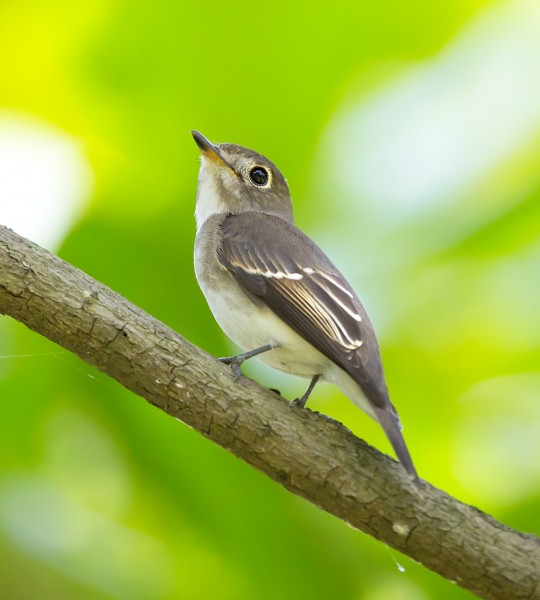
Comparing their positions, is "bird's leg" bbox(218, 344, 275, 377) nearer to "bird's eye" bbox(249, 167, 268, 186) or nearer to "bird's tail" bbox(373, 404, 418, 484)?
"bird's tail" bbox(373, 404, 418, 484)

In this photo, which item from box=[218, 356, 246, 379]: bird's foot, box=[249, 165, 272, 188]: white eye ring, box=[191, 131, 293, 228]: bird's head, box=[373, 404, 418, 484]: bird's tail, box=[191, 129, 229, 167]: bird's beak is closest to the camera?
box=[373, 404, 418, 484]: bird's tail

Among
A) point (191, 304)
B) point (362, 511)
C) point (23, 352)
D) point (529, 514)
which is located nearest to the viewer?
point (362, 511)

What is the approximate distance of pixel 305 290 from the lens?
332 cm

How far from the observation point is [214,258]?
3561mm

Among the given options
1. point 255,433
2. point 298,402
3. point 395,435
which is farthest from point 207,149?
point 395,435

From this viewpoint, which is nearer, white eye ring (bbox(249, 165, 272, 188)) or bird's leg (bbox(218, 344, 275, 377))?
bird's leg (bbox(218, 344, 275, 377))

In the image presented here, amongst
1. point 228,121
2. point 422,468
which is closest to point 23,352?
point 228,121

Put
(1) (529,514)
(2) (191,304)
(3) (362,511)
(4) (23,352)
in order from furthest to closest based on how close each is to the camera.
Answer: (2) (191,304) < (4) (23,352) < (1) (529,514) < (3) (362,511)

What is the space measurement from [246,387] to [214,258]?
76 cm

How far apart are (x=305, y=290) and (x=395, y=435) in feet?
2.36

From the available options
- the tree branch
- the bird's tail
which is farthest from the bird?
the tree branch

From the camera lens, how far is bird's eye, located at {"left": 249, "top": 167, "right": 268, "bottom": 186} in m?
4.09

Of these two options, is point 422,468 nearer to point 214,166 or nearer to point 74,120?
point 214,166

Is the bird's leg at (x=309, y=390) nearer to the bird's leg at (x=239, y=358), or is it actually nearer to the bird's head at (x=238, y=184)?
the bird's leg at (x=239, y=358)
